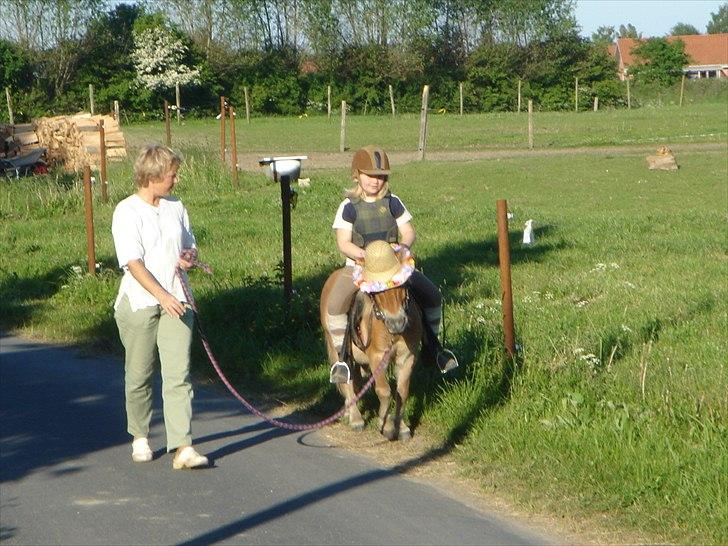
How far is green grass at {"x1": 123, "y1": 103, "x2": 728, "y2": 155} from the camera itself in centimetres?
4262

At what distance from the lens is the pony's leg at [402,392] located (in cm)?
771

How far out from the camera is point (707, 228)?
18.6 metres

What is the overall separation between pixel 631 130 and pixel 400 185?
23.1 metres

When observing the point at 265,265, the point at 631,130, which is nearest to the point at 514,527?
the point at 265,265

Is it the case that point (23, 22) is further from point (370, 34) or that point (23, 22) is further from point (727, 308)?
point (727, 308)

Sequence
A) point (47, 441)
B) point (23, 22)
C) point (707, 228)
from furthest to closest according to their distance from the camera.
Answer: point (23, 22) → point (707, 228) → point (47, 441)

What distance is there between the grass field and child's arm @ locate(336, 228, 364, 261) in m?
1.27

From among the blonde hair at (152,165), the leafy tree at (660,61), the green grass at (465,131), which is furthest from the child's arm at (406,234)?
the leafy tree at (660,61)

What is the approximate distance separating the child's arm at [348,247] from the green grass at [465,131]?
28.2 meters

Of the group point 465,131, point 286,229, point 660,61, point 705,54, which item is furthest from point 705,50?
point 286,229

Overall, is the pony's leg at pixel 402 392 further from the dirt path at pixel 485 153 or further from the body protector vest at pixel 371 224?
the dirt path at pixel 485 153

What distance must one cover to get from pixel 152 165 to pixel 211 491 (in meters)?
1.91

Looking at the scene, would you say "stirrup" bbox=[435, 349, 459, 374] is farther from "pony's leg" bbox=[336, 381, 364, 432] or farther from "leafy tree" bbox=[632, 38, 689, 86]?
"leafy tree" bbox=[632, 38, 689, 86]

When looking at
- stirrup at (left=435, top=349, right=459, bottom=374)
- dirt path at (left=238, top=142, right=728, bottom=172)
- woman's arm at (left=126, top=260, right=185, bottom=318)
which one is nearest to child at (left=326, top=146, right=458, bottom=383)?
stirrup at (left=435, top=349, right=459, bottom=374)
